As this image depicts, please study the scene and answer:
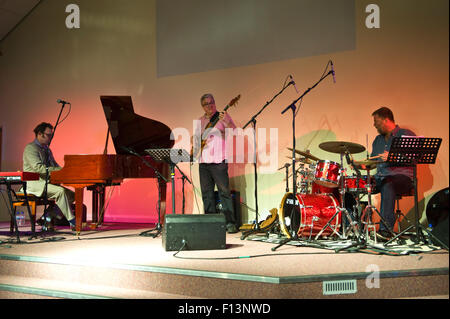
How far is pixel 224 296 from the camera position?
277 centimetres

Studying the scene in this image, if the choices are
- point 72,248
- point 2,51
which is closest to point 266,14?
point 72,248

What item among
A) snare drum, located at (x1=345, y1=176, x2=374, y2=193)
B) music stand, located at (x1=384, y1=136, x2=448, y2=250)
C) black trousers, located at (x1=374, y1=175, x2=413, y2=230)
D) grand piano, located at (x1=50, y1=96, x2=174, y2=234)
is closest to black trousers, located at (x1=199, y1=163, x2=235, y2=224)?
grand piano, located at (x1=50, y1=96, x2=174, y2=234)

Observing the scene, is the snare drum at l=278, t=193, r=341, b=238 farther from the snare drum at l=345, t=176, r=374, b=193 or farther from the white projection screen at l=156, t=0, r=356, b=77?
the white projection screen at l=156, t=0, r=356, b=77

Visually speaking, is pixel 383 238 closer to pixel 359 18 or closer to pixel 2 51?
pixel 359 18

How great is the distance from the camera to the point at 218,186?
5.23 meters

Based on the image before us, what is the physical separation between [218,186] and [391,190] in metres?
2.00

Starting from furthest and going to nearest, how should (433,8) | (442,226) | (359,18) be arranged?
1. (359,18)
2. (433,8)
3. (442,226)

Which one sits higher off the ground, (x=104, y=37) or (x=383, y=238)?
(x=104, y=37)

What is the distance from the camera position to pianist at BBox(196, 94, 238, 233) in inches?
205

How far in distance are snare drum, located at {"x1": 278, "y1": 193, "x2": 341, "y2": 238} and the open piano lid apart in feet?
5.77

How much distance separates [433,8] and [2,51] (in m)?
7.58

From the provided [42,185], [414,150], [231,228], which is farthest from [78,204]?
[414,150]

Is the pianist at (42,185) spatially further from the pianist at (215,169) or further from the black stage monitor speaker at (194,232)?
the black stage monitor speaker at (194,232)
